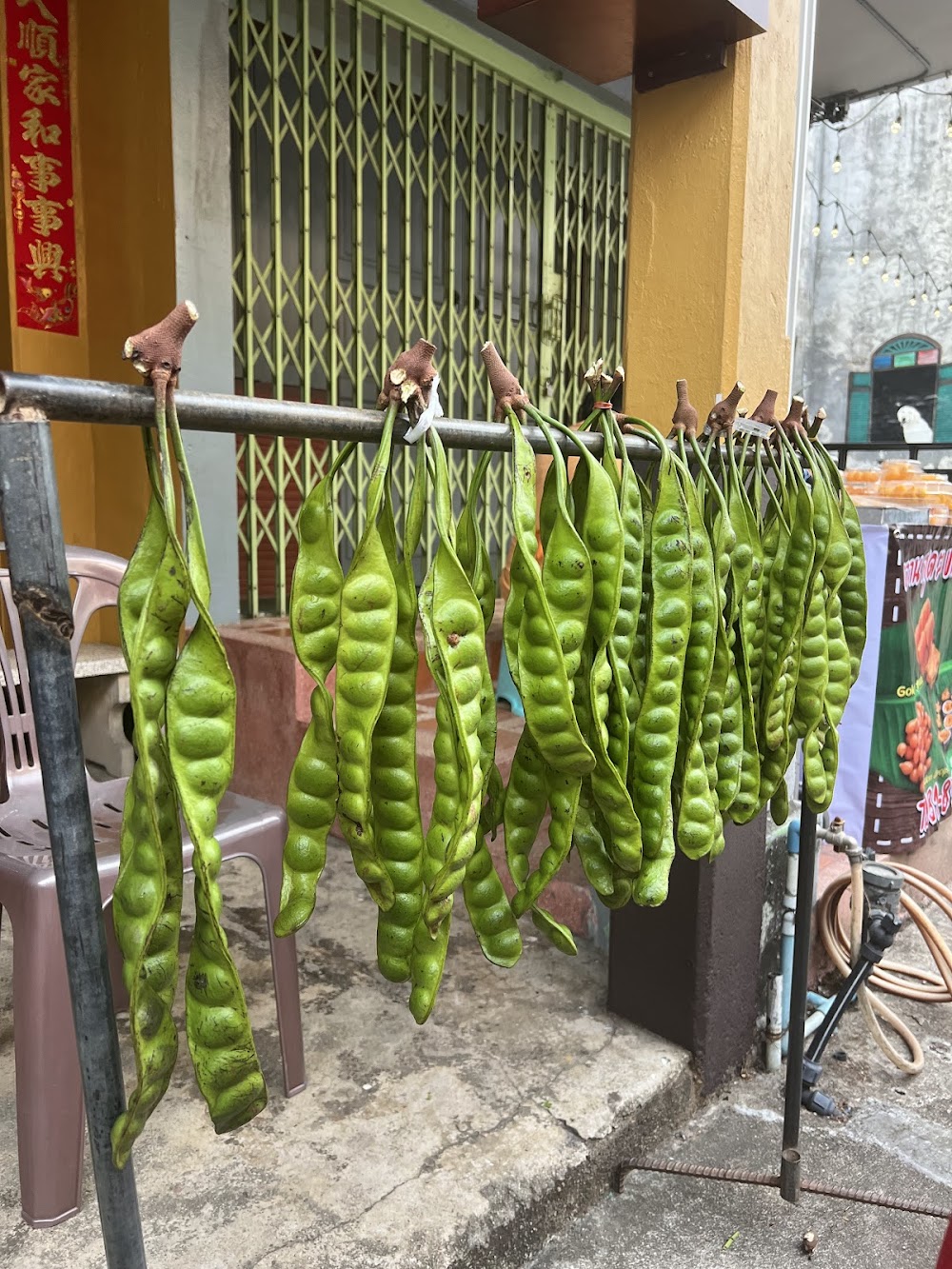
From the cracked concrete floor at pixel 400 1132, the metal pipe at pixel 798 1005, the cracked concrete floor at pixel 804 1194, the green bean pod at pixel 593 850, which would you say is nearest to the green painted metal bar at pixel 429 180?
the cracked concrete floor at pixel 400 1132

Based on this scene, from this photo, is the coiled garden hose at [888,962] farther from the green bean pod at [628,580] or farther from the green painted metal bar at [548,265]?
the green painted metal bar at [548,265]

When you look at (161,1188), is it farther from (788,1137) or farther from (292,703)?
(292,703)

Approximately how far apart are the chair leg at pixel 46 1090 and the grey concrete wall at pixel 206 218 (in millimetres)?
2691

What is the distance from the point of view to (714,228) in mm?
2307

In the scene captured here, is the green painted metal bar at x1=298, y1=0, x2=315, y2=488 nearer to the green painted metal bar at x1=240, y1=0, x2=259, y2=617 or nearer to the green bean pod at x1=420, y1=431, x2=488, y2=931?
the green painted metal bar at x1=240, y1=0, x2=259, y2=617

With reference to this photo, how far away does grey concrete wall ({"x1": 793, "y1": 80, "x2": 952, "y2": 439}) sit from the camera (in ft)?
39.6

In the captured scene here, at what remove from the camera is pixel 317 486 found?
3.21 feet

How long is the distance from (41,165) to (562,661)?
13.5 ft

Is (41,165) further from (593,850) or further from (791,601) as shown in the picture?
(593,850)

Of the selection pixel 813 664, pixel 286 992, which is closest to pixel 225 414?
pixel 813 664

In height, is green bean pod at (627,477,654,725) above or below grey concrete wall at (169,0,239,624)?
below

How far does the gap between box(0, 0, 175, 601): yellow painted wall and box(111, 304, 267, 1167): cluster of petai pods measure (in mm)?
3291

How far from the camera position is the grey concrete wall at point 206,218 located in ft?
12.7

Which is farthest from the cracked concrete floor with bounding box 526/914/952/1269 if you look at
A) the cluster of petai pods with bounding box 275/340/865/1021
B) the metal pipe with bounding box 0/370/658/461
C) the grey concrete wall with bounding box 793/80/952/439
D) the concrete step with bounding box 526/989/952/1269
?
the grey concrete wall with bounding box 793/80/952/439
